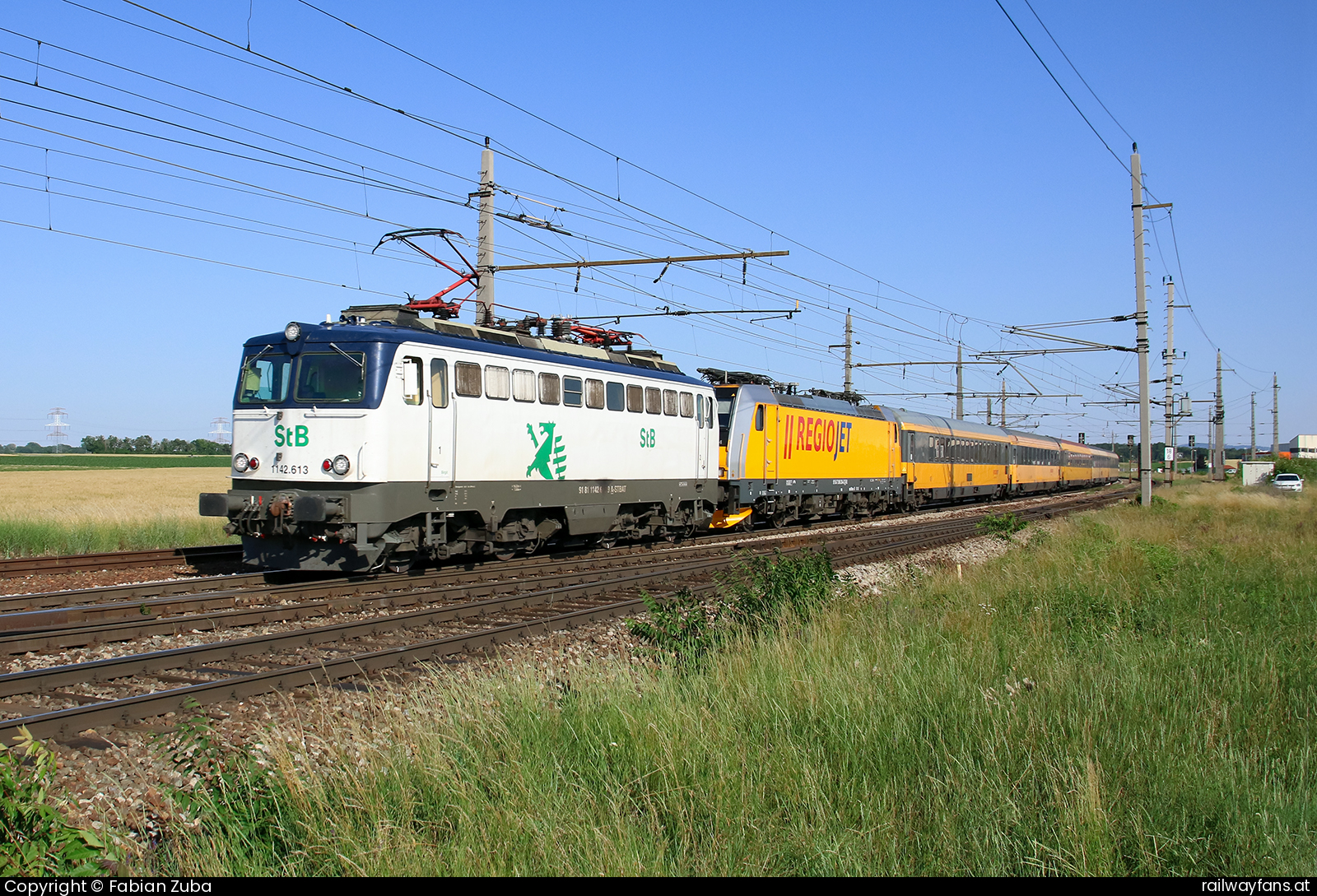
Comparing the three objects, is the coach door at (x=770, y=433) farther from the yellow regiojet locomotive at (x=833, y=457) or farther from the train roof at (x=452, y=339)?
the train roof at (x=452, y=339)

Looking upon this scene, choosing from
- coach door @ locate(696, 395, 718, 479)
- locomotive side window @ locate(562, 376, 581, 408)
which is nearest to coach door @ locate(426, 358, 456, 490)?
locomotive side window @ locate(562, 376, 581, 408)

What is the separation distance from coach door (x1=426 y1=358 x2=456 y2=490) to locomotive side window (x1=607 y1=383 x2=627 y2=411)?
4.02 m

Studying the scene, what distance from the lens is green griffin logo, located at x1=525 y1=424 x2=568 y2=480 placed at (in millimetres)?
14484

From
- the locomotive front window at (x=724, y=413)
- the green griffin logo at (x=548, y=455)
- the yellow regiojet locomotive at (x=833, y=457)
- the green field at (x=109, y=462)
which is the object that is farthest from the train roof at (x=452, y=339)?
the green field at (x=109, y=462)

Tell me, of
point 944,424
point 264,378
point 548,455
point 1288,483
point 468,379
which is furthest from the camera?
point 1288,483

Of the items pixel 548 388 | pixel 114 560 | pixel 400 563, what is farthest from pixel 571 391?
pixel 114 560

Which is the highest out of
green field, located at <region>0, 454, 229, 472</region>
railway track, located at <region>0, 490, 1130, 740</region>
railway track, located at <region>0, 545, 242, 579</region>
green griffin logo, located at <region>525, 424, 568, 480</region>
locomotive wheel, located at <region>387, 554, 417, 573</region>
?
green griffin logo, located at <region>525, 424, 568, 480</region>

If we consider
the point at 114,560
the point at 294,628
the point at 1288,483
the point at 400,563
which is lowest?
the point at 294,628

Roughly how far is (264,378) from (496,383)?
335 centimetres

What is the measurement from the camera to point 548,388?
1488 cm

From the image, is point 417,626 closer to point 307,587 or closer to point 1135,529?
point 307,587

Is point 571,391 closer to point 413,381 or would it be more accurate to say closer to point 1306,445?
point 413,381

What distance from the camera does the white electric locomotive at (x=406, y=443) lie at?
1187cm

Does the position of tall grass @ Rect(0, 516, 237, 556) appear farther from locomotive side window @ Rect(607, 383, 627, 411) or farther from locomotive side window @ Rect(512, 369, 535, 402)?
locomotive side window @ Rect(607, 383, 627, 411)
